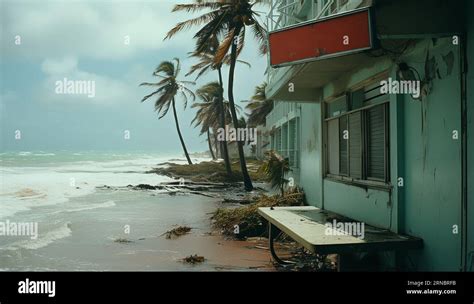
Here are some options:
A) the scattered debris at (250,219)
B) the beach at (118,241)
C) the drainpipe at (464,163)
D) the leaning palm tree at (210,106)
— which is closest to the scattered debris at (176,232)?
the beach at (118,241)

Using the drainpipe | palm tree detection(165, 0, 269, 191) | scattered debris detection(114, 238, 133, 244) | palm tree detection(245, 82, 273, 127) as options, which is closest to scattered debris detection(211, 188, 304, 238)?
scattered debris detection(114, 238, 133, 244)

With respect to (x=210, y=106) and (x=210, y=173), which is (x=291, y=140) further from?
(x=210, y=106)

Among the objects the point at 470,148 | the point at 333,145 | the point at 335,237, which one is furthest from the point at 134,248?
the point at 470,148

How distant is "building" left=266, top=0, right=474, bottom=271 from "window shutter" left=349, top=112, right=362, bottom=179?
0.02 meters

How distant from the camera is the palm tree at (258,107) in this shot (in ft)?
152

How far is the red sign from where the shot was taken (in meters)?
4.71

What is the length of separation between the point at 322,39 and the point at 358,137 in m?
2.51

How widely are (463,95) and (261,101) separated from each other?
41997 mm

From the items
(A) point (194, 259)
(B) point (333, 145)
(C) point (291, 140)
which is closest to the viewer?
(A) point (194, 259)

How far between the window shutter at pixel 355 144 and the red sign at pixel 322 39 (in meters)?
2.01

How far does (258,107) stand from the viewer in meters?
47.4

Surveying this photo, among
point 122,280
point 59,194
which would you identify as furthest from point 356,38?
point 59,194

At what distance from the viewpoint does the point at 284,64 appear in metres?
5.89

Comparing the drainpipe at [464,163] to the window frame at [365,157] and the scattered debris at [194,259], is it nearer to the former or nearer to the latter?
the window frame at [365,157]
